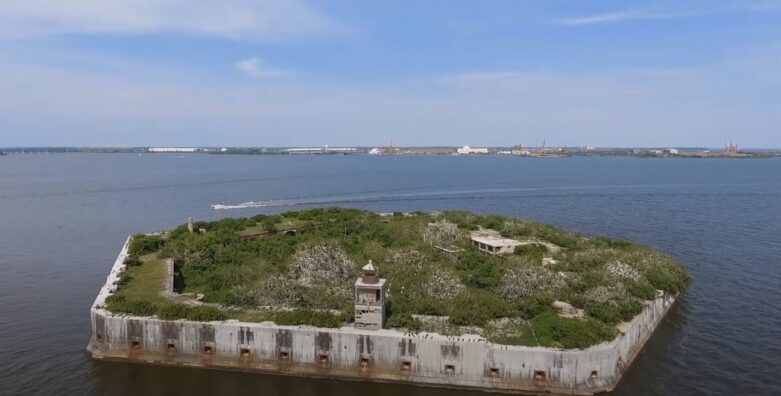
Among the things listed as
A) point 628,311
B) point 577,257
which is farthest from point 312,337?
point 577,257

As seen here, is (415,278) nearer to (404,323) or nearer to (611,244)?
(404,323)

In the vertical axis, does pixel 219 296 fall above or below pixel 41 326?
above

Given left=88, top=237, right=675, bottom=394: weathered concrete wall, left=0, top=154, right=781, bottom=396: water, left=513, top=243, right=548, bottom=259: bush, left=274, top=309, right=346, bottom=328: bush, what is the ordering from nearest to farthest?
left=88, top=237, right=675, bottom=394: weathered concrete wall < left=0, top=154, right=781, bottom=396: water < left=274, top=309, right=346, bottom=328: bush < left=513, top=243, right=548, bottom=259: bush

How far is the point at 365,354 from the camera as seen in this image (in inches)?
1104

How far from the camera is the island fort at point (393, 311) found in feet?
89.0

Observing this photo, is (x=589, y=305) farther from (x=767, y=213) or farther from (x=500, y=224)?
(x=767, y=213)

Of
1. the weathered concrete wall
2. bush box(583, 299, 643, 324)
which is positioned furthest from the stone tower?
bush box(583, 299, 643, 324)

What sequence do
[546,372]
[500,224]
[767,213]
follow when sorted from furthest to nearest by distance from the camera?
[767,213]
[500,224]
[546,372]

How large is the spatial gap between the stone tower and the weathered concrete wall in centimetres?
55

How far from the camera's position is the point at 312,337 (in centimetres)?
2841

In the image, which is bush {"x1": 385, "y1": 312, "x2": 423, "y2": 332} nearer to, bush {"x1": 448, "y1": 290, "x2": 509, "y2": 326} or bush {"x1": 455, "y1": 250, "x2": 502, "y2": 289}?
bush {"x1": 448, "y1": 290, "x2": 509, "y2": 326}

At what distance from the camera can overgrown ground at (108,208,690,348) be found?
29812 millimetres

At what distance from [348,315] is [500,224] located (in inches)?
1225

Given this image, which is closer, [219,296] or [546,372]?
[546,372]
